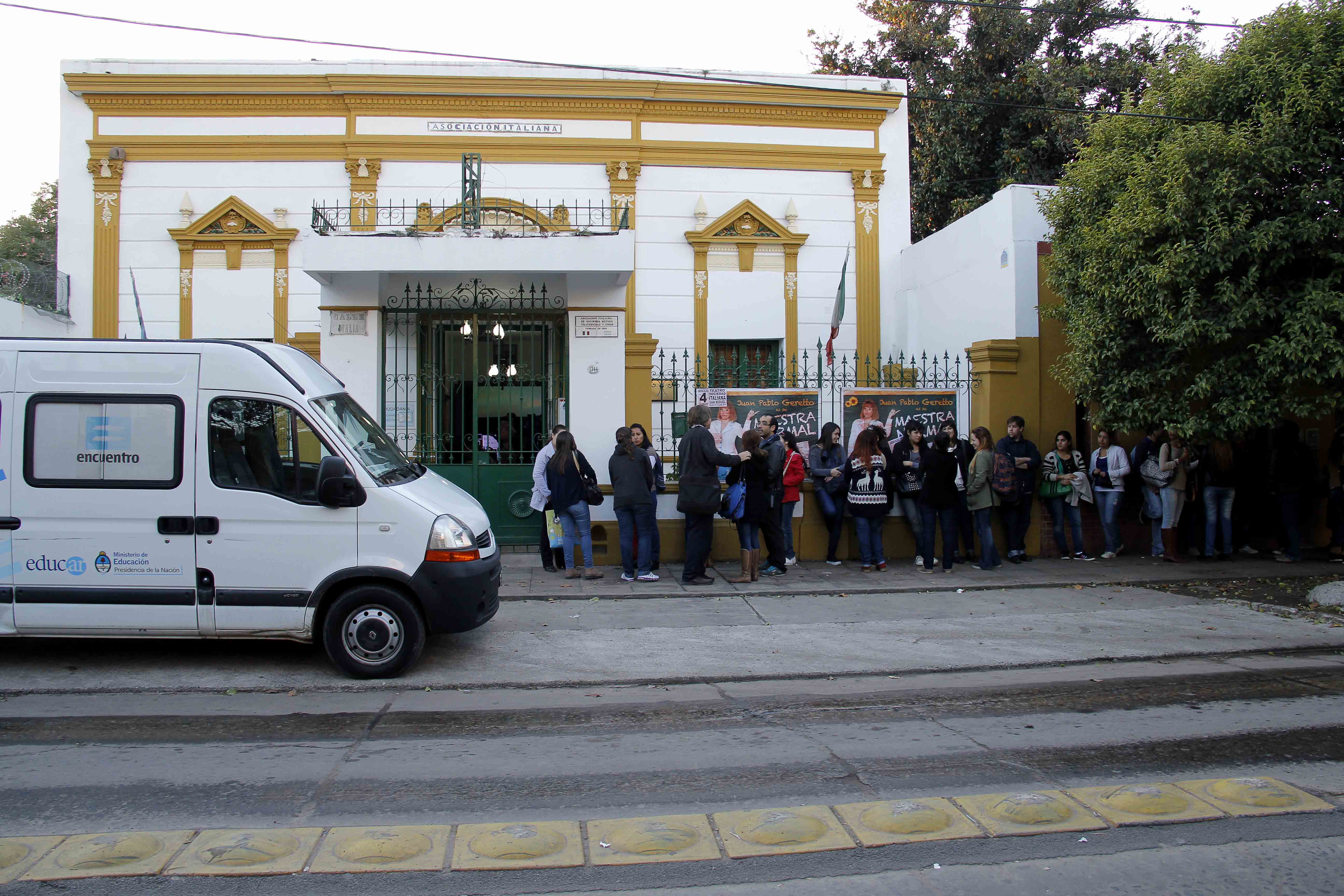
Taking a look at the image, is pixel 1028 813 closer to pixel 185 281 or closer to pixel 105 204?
pixel 185 281

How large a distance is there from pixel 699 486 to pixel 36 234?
109 ft

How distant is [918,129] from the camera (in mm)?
22484

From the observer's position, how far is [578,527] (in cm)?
1054

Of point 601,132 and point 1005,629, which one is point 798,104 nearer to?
point 601,132

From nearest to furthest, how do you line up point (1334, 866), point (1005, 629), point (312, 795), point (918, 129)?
point (1334, 866) < point (312, 795) < point (1005, 629) < point (918, 129)

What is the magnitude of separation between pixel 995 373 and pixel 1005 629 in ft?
15.8

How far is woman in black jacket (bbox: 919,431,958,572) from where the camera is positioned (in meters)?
11.1

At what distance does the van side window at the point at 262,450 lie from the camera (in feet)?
21.8

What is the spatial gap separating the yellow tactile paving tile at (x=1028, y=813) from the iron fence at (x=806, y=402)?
24.2ft

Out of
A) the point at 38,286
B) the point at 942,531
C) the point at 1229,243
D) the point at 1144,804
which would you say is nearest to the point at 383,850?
the point at 1144,804

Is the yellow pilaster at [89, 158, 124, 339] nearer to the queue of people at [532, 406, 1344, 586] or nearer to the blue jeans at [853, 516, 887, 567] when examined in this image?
the queue of people at [532, 406, 1344, 586]

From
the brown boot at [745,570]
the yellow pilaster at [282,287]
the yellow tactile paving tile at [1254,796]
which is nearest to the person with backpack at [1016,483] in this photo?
the brown boot at [745,570]

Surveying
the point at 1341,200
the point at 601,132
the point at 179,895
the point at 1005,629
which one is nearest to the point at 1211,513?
the point at 1341,200

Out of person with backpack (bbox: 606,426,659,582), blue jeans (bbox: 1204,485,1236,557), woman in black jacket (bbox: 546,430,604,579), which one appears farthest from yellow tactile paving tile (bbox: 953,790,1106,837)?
blue jeans (bbox: 1204,485,1236,557)
